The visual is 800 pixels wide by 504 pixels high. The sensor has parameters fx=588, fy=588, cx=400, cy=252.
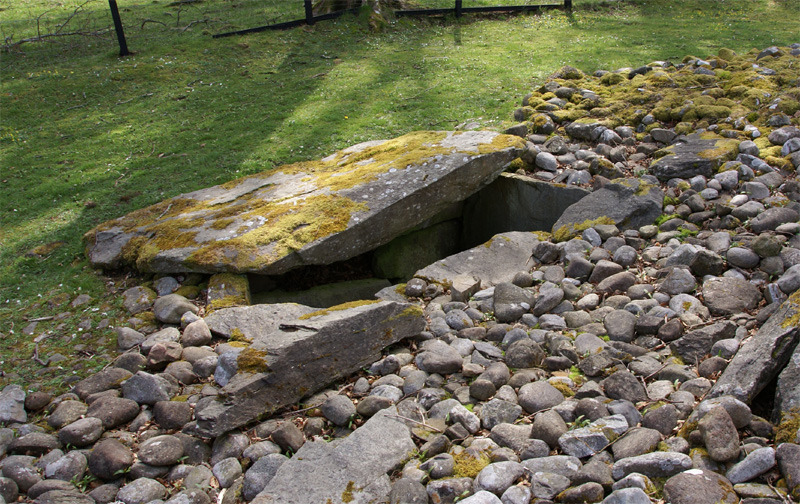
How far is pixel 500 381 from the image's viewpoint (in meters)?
4.26

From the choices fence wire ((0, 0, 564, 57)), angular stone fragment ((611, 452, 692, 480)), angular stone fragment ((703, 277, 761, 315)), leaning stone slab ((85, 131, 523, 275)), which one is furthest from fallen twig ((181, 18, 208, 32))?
angular stone fragment ((611, 452, 692, 480))

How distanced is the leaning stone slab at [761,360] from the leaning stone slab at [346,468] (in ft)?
6.53

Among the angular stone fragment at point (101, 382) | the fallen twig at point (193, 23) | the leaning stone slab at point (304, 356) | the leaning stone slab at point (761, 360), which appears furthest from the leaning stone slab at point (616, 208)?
the fallen twig at point (193, 23)

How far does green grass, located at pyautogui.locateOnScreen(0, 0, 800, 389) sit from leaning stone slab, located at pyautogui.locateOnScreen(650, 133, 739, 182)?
262 cm

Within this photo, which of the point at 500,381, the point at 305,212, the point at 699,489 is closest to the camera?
the point at 699,489

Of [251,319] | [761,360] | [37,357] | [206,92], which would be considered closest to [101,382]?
[37,357]

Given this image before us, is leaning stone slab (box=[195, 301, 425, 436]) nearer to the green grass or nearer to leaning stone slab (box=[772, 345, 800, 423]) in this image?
the green grass

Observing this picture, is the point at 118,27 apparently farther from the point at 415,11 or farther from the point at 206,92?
the point at 415,11

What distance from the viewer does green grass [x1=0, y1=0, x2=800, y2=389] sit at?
6.43 m

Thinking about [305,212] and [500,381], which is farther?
[305,212]

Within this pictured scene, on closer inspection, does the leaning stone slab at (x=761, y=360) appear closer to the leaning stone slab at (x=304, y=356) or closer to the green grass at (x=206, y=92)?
the leaning stone slab at (x=304, y=356)

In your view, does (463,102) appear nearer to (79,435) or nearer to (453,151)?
(453,151)

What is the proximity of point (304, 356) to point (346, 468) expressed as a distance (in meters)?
1.05

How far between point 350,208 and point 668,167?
378cm
